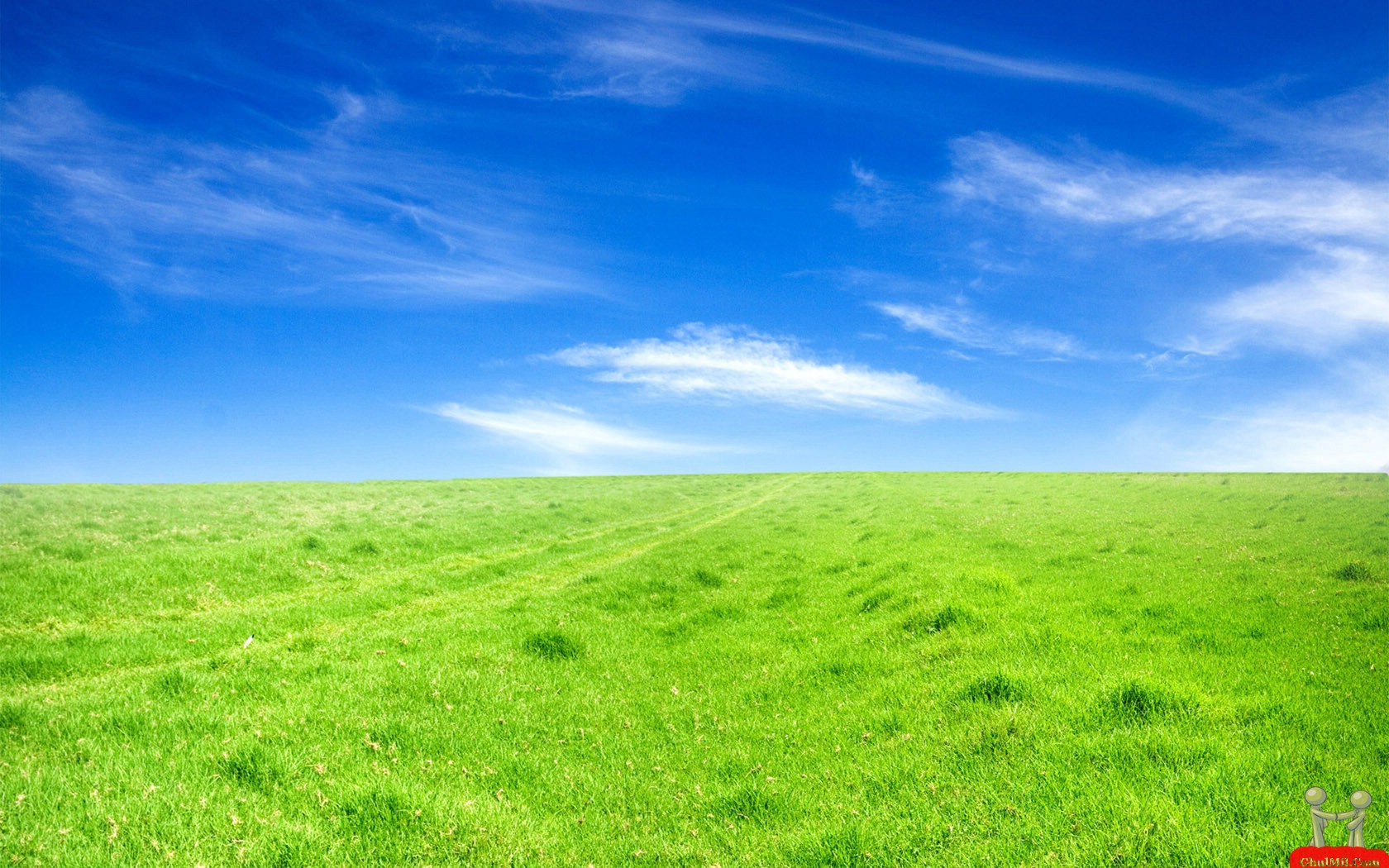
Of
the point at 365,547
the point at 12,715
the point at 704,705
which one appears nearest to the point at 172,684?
the point at 12,715

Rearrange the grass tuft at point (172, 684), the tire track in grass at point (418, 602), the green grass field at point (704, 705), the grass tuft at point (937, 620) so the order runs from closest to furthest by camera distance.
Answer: the green grass field at point (704, 705)
the grass tuft at point (172, 684)
the tire track in grass at point (418, 602)
the grass tuft at point (937, 620)

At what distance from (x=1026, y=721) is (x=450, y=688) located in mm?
8861

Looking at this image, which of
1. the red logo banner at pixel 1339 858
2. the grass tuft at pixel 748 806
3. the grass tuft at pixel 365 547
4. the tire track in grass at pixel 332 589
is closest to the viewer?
the red logo banner at pixel 1339 858

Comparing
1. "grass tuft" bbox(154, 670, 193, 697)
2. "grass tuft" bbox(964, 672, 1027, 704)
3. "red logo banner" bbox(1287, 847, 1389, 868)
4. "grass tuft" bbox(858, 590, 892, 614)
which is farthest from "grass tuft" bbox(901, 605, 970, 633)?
"grass tuft" bbox(154, 670, 193, 697)

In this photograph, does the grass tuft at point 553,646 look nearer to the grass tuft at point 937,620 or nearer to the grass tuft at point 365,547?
the grass tuft at point 937,620

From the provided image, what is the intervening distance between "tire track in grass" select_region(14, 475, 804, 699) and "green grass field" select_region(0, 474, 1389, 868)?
147mm

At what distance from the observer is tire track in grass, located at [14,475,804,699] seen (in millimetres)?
13070

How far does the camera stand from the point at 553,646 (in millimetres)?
14609

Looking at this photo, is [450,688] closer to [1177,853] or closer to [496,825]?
[496,825]

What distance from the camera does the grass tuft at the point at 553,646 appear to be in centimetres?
1438

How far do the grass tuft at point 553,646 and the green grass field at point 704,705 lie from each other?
0.07m

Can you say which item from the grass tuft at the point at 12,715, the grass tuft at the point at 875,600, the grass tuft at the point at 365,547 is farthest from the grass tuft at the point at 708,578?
the grass tuft at the point at 12,715

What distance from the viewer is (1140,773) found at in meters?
7.68

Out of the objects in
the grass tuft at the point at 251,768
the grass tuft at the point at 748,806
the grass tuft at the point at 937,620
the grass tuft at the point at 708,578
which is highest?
the grass tuft at the point at 937,620
